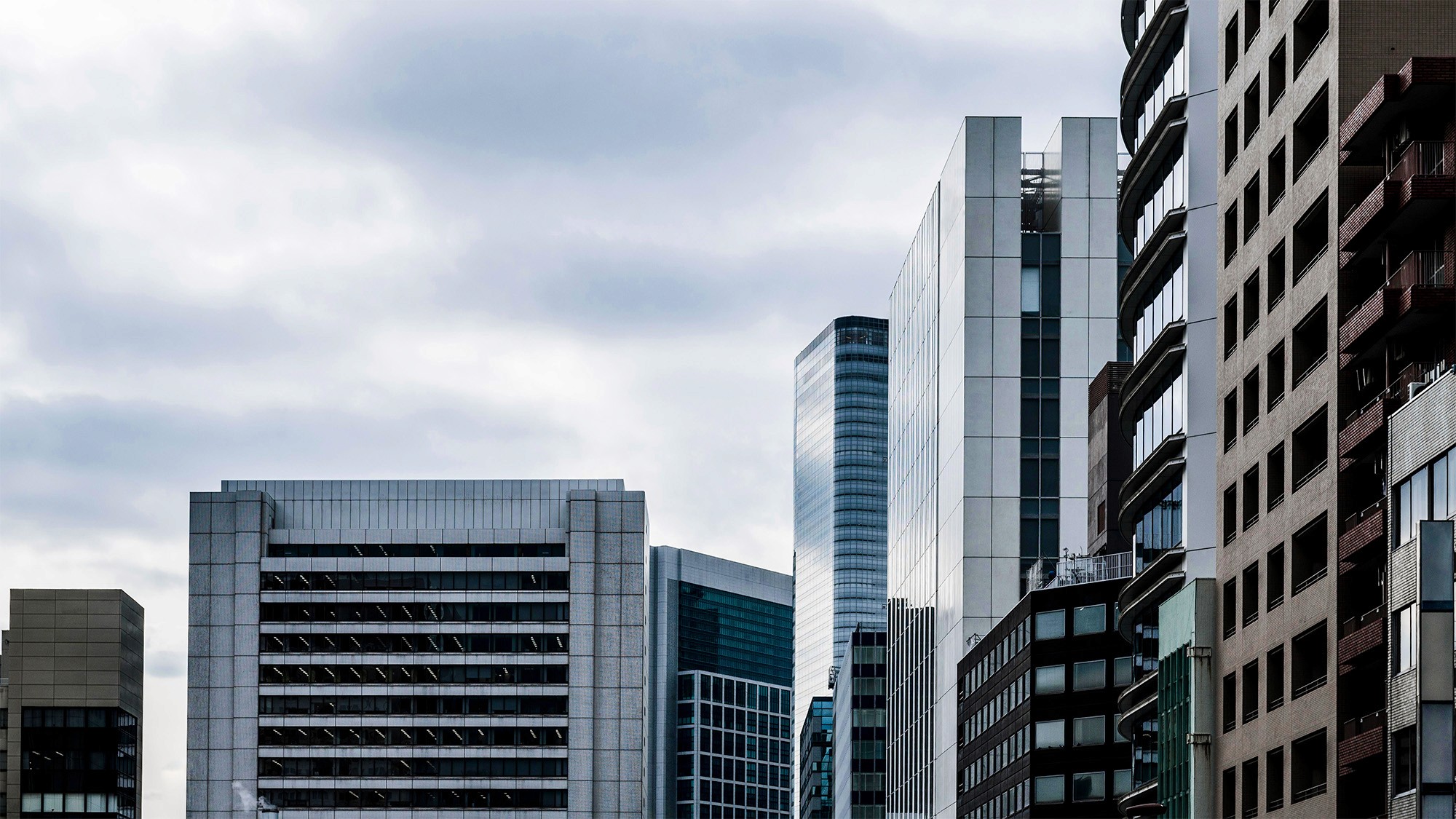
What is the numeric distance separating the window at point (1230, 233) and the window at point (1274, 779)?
55.7 feet

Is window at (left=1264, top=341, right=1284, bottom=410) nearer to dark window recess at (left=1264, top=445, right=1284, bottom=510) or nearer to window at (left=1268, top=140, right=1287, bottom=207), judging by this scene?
dark window recess at (left=1264, top=445, right=1284, bottom=510)

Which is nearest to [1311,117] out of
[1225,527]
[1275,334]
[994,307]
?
[1275,334]

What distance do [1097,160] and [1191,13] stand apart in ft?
232

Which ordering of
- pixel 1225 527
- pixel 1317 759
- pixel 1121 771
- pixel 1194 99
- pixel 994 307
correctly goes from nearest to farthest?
pixel 1317 759 < pixel 1225 527 < pixel 1194 99 < pixel 1121 771 < pixel 994 307

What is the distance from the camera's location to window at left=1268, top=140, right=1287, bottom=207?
77.1m

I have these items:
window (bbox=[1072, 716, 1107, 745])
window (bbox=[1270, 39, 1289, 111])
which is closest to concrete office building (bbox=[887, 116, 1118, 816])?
window (bbox=[1072, 716, 1107, 745])

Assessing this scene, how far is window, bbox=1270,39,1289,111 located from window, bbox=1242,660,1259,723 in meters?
19.9

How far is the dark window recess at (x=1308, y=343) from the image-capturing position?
238 feet

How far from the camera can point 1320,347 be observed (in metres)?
73.4

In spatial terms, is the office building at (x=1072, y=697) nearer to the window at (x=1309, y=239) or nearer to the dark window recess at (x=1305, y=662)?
the window at (x=1309, y=239)

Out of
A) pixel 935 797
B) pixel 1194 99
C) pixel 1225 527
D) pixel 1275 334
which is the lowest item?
pixel 935 797

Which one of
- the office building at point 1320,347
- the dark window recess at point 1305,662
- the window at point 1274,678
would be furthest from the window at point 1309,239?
the window at point 1274,678

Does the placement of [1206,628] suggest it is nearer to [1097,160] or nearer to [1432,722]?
[1432,722]

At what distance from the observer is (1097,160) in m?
→ 161
